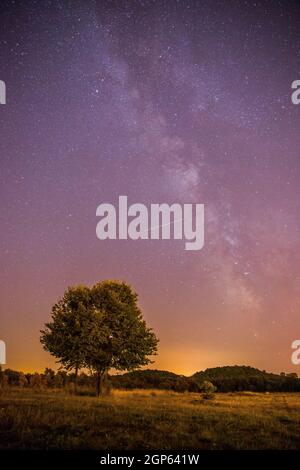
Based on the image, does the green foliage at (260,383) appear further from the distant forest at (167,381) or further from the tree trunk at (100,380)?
the tree trunk at (100,380)

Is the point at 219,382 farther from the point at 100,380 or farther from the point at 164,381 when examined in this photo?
the point at 100,380

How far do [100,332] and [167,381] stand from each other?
32128 millimetres

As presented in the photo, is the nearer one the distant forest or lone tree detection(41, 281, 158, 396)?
lone tree detection(41, 281, 158, 396)

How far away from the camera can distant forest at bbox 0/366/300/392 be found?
51.7 meters

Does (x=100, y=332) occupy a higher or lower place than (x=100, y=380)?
higher

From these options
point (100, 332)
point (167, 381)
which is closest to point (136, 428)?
point (100, 332)

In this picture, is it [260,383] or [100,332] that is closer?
[100,332]

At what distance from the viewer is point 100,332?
37.5 metres

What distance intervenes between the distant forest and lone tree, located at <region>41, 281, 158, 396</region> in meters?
11.6

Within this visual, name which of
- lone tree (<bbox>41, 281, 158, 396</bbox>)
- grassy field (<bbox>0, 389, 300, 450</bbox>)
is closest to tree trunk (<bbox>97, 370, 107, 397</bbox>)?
lone tree (<bbox>41, 281, 158, 396</bbox>)

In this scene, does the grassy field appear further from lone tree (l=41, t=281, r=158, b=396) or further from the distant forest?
the distant forest

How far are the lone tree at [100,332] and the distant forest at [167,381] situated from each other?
1155cm

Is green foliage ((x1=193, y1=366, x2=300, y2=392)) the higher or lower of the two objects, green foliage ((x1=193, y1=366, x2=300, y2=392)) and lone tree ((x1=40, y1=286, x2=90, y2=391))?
the lower
